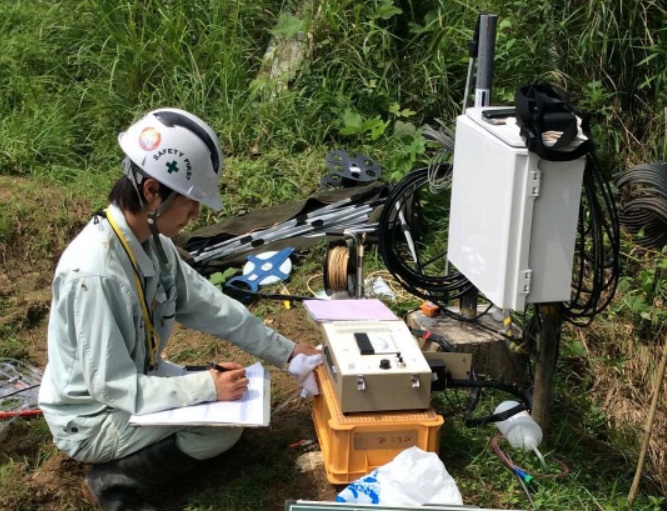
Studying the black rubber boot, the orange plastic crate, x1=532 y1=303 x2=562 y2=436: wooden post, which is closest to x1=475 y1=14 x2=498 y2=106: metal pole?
x1=532 y1=303 x2=562 y2=436: wooden post

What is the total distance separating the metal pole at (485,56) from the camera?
12.7ft

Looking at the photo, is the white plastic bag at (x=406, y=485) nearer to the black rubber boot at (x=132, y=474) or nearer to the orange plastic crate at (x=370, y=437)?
the orange plastic crate at (x=370, y=437)

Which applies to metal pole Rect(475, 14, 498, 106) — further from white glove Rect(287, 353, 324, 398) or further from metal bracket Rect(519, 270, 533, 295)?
white glove Rect(287, 353, 324, 398)

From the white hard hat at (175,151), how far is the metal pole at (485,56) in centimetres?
160

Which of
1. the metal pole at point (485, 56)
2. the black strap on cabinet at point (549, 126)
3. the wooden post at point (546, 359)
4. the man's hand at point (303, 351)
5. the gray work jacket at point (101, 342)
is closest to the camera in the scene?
the black strap on cabinet at point (549, 126)

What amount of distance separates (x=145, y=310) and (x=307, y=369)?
758mm

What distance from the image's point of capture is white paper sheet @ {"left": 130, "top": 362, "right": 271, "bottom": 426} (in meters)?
2.82

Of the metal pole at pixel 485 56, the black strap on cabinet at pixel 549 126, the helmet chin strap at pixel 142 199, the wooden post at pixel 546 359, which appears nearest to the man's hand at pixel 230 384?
the helmet chin strap at pixel 142 199

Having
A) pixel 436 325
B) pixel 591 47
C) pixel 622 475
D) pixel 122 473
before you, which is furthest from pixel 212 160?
pixel 591 47

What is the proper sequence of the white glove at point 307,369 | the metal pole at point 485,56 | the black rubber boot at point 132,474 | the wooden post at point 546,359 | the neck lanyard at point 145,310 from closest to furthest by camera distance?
the neck lanyard at point 145,310 < the black rubber boot at point 132,474 < the wooden post at point 546,359 < the white glove at point 307,369 < the metal pole at point 485,56

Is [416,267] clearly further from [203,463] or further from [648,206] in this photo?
[203,463]

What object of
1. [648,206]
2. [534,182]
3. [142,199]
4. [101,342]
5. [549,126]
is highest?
[549,126]

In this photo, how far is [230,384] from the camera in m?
3.01

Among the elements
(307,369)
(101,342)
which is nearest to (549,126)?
(307,369)
